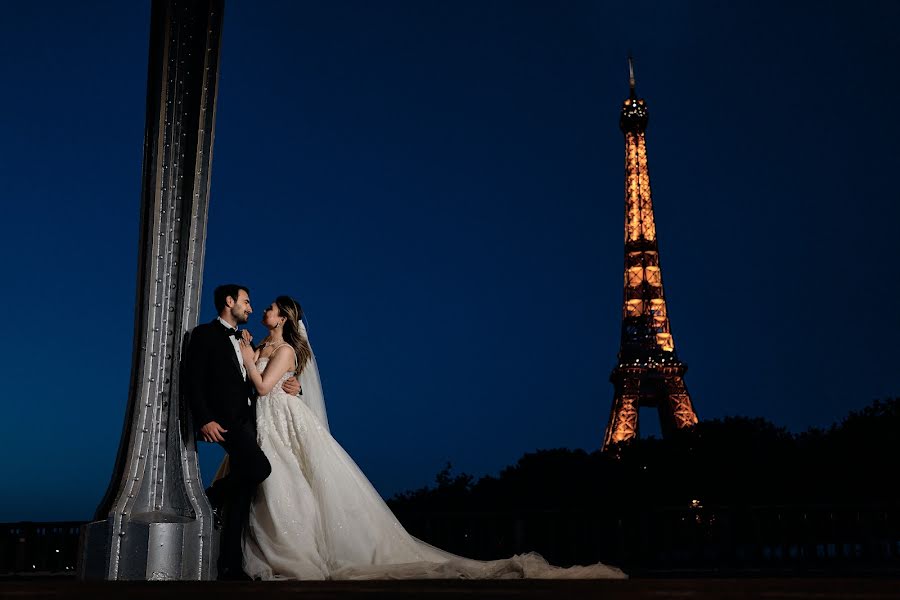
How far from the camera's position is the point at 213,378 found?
5781mm

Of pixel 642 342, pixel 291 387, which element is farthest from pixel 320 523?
pixel 642 342

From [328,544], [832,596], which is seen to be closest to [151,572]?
[328,544]

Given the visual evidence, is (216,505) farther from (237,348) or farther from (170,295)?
(170,295)

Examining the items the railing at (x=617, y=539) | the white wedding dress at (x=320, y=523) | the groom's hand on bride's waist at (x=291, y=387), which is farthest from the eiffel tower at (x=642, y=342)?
the groom's hand on bride's waist at (x=291, y=387)

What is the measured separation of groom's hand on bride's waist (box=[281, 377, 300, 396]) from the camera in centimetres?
677

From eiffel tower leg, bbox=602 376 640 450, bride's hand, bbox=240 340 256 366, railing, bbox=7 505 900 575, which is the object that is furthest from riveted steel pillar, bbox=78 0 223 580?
eiffel tower leg, bbox=602 376 640 450

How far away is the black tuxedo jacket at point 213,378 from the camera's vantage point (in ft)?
18.6

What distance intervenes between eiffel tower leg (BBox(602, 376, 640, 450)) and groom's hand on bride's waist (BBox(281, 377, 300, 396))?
40589mm

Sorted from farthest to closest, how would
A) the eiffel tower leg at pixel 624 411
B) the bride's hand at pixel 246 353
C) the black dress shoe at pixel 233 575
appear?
the eiffel tower leg at pixel 624 411, the bride's hand at pixel 246 353, the black dress shoe at pixel 233 575

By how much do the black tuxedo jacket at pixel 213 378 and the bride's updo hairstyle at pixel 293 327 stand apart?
91 centimetres

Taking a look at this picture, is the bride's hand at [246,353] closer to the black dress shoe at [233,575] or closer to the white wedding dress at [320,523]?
the white wedding dress at [320,523]

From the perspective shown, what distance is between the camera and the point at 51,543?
10.5m

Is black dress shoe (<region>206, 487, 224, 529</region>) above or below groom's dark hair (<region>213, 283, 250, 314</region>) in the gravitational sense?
below

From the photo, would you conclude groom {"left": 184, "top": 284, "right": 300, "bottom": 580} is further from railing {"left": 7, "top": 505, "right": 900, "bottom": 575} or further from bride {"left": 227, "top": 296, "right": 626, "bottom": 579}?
railing {"left": 7, "top": 505, "right": 900, "bottom": 575}
